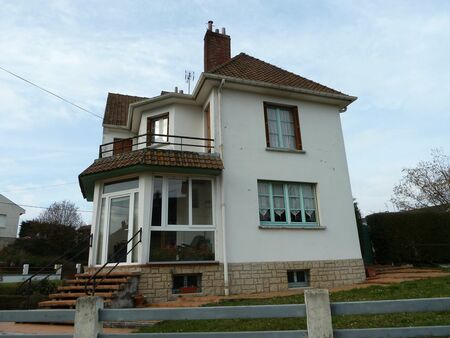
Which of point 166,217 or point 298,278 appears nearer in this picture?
point 166,217

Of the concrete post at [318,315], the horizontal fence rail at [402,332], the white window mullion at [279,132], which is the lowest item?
the horizontal fence rail at [402,332]

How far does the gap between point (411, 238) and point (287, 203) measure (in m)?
6.51

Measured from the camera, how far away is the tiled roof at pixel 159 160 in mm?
10529

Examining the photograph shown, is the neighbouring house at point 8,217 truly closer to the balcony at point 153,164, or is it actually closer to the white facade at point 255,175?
the balcony at point 153,164

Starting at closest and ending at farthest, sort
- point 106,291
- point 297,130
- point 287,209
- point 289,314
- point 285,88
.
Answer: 1. point 289,314
2. point 106,291
3. point 287,209
4. point 285,88
5. point 297,130

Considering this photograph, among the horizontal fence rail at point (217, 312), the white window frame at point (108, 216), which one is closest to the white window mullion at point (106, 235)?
the white window frame at point (108, 216)

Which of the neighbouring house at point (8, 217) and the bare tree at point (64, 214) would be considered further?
the bare tree at point (64, 214)

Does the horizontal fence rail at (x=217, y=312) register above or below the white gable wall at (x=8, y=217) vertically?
below

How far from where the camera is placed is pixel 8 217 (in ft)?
155

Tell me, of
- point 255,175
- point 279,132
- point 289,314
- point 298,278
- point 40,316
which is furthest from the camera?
point 279,132

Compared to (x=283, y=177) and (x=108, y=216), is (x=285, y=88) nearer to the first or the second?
(x=283, y=177)

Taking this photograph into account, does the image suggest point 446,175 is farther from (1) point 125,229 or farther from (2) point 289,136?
(1) point 125,229

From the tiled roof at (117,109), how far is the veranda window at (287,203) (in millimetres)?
8538

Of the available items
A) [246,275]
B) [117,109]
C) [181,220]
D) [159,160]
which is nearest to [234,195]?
[181,220]
